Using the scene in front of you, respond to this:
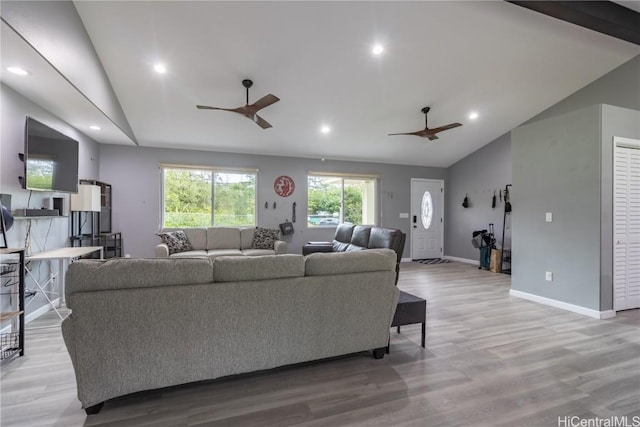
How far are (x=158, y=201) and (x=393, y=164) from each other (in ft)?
17.7

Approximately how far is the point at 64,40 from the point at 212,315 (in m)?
2.85

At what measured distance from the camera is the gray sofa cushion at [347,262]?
7.33ft

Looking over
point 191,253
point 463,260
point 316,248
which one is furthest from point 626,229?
point 191,253

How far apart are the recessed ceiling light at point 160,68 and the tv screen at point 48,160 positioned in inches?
53.5

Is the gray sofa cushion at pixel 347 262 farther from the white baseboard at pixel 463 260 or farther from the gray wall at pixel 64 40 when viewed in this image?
the white baseboard at pixel 463 260

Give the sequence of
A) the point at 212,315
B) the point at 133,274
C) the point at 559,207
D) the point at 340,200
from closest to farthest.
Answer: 1. the point at 133,274
2. the point at 212,315
3. the point at 559,207
4. the point at 340,200

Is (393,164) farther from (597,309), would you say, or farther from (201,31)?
(201,31)

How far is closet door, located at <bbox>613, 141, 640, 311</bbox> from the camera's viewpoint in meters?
3.67

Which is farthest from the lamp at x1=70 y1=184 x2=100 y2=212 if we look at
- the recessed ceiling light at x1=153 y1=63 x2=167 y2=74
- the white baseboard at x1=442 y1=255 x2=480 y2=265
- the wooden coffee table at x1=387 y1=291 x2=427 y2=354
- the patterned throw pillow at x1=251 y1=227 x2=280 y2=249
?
the white baseboard at x1=442 y1=255 x2=480 y2=265

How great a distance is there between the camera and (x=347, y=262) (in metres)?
2.31

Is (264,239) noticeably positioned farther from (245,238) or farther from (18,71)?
(18,71)

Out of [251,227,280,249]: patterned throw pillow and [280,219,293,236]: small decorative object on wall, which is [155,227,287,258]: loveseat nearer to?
[251,227,280,249]: patterned throw pillow

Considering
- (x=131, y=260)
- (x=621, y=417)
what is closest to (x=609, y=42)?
(x=621, y=417)

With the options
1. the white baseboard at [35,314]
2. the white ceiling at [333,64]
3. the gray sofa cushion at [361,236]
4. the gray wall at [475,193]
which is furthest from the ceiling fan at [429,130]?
the white baseboard at [35,314]
